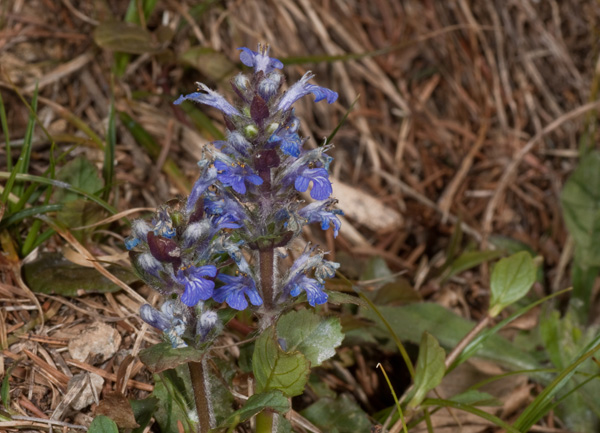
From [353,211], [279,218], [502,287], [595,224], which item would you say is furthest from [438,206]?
[279,218]

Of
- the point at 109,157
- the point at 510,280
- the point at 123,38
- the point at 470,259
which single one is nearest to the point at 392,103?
the point at 470,259

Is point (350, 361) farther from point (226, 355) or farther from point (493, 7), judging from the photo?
point (493, 7)

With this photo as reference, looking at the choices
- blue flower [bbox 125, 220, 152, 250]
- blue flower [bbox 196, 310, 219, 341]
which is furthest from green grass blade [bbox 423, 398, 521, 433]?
blue flower [bbox 125, 220, 152, 250]

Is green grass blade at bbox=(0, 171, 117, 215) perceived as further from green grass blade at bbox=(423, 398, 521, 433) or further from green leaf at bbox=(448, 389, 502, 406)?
green leaf at bbox=(448, 389, 502, 406)

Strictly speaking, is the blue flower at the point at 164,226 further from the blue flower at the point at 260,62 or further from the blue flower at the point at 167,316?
the blue flower at the point at 260,62

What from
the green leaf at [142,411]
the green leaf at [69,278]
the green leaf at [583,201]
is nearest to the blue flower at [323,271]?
the green leaf at [142,411]

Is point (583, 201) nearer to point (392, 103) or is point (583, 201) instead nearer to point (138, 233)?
point (392, 103)

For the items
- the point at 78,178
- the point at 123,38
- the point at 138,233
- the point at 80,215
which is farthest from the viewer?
the point at 123,38
